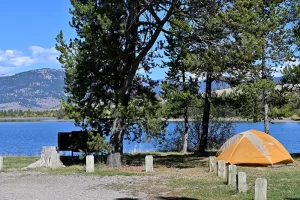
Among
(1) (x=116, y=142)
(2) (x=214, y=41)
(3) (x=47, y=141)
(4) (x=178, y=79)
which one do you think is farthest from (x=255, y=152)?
(3) (x=47, y=141)

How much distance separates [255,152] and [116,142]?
5.35m

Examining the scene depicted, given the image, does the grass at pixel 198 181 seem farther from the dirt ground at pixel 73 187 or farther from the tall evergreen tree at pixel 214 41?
the tall evergreen tree at pixel 214 41

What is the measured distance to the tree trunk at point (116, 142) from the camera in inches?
630

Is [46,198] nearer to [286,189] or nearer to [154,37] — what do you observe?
[286,189]

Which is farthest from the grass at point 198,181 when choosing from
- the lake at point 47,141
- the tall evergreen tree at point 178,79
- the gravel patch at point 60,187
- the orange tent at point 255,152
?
the lake at point 47,141

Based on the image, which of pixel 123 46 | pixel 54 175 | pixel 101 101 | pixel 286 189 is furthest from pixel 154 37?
pixel 286 189

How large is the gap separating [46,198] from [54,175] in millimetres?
4226

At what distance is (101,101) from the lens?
16719 mm

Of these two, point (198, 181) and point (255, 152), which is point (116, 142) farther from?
point (255, 152)

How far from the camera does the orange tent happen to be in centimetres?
1648

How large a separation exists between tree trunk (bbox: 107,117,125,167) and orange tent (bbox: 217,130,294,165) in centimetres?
424

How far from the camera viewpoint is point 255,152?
54.7 feet

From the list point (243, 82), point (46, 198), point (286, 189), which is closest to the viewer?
point (46, 198)

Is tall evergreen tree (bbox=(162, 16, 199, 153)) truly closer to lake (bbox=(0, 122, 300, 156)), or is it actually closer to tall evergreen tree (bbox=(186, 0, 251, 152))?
tall evergreen tree (bbox=(186, 0, 251, 152))
